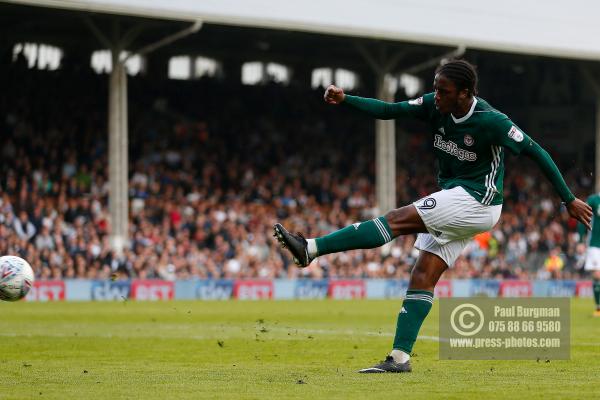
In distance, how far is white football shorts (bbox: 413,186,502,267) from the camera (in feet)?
29.5

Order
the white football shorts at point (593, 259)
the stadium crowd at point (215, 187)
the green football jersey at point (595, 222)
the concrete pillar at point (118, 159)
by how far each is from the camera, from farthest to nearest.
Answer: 1. the concrete pillar at point (118, 159)
2. the stadium crowd at point (215, 187)
3. the white football shorts at point (593, 259)
4. the green football jersey at point (595, 222)

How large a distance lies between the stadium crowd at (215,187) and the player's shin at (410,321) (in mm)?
19045

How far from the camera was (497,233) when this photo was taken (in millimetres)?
38062

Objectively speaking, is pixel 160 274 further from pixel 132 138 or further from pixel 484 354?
pixel 484 354

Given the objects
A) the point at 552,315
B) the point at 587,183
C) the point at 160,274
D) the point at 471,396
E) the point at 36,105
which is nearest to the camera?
the point at 471,396

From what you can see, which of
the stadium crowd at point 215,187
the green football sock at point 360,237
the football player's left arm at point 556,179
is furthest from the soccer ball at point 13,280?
the stadium crowd at point 215,187

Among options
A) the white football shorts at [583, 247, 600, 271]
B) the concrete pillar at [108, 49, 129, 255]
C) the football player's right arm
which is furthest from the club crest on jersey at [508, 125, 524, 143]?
the concrete pillar at [108, 49, 129, 255]

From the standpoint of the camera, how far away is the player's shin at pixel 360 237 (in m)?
8.79

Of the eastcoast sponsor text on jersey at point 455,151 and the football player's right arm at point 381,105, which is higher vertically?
the football player's right arm at point 381,105

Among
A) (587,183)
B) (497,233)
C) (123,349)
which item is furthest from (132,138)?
(123,349)

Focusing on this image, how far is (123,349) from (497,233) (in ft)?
87.4

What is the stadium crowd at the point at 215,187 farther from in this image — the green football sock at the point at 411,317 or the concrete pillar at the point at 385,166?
the green football sock at the point at 411,317

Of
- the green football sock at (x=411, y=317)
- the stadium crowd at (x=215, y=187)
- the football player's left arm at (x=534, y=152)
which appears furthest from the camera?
the stadium crowd at (x=215, y=187)

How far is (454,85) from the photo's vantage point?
29.1 ft
